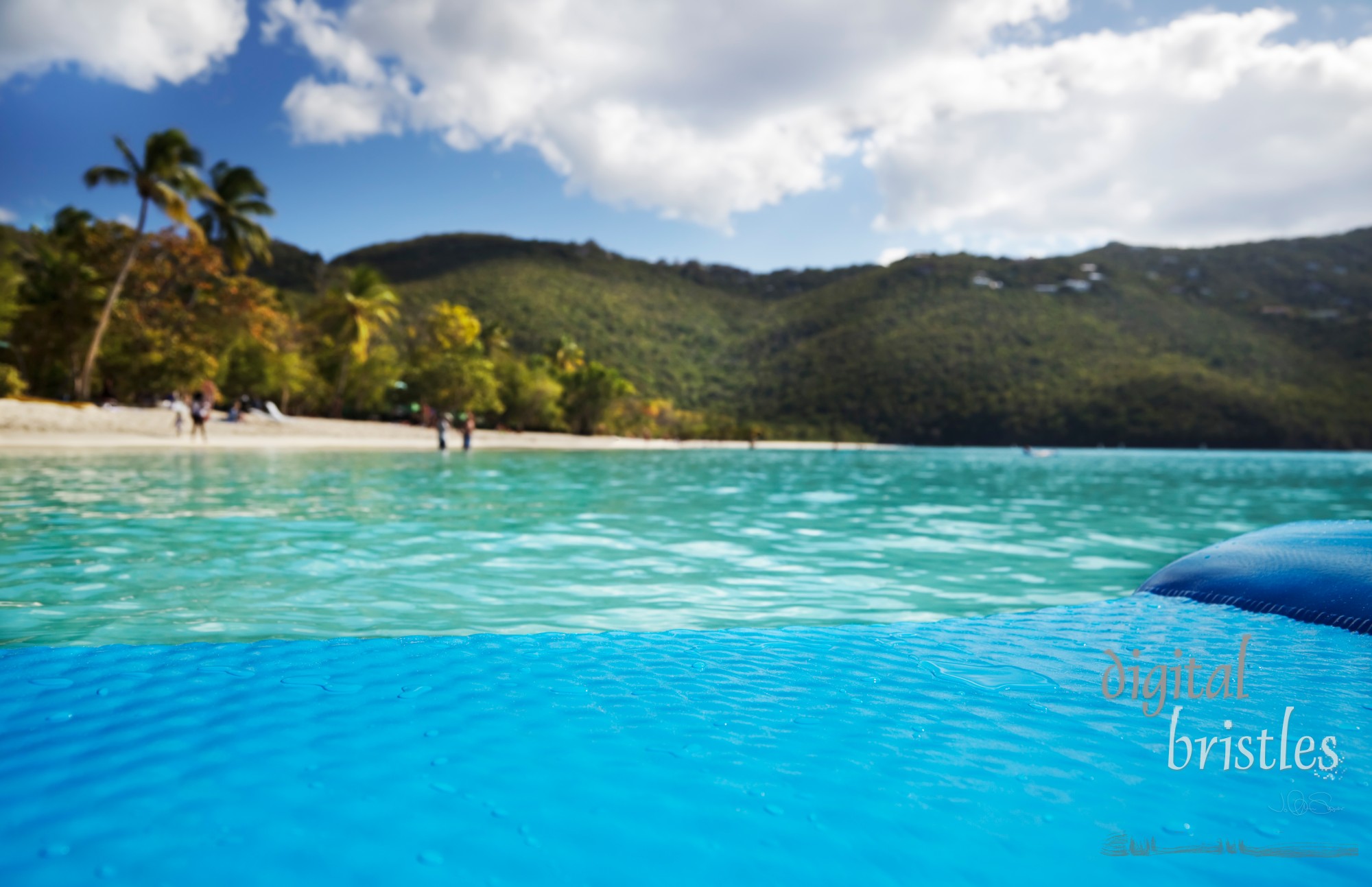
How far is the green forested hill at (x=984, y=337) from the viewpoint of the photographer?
242ft

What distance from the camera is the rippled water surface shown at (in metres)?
5.64

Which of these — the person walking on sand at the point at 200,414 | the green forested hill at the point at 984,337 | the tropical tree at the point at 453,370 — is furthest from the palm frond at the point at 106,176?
the green forested hill at the point at 984,337

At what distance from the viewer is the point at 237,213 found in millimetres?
37562

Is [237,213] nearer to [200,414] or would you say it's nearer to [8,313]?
[8,313]

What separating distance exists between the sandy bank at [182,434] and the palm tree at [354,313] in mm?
7048

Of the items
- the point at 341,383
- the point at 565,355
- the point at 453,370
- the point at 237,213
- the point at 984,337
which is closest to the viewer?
the point at 237,213

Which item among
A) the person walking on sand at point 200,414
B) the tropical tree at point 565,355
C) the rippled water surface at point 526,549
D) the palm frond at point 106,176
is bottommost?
the rippled water surface at point 526,549

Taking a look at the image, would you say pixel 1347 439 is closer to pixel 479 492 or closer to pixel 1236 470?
pixel 1236 470

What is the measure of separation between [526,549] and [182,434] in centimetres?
2759

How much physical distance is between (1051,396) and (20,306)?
76869 millimetres

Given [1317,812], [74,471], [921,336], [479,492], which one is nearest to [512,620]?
[1317,812]

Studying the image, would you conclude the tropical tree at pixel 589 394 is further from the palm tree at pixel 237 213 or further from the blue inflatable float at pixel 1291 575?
the blue inflatable float at pixel 1291 575

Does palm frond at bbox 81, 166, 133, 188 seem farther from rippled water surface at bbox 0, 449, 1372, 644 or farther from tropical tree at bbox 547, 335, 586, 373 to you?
tropical tree at bbox 547, 335, 586, 373
